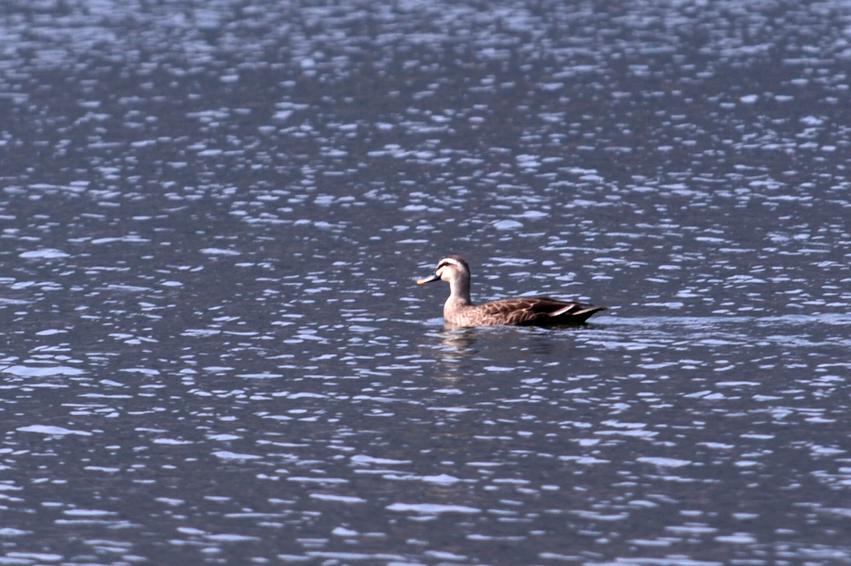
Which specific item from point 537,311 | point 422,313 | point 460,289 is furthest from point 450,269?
point 537,311

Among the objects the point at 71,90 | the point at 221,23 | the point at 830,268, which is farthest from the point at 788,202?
the point at 221,23

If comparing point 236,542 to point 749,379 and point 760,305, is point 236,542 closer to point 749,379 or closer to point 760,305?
point 749,379

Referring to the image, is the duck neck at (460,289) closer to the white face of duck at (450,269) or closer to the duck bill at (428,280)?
the white face of duck at (450,269)

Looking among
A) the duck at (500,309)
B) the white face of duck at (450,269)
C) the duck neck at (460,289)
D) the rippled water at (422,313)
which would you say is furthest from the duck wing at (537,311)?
the white face of duck at (450,269)

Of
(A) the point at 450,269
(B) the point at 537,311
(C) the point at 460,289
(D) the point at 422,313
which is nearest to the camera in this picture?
(B) the point at 537,311

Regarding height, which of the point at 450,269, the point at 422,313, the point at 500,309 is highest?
the point at 450,269

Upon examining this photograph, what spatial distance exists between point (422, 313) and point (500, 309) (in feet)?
7.98

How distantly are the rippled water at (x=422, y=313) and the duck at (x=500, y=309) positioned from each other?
42cm

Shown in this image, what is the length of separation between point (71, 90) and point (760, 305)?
39.6 metres

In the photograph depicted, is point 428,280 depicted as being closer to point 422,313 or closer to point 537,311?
point 422,313

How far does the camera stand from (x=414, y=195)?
43.5 meters

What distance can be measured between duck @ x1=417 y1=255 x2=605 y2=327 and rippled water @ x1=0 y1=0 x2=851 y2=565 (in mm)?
422

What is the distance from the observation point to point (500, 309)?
2933cm

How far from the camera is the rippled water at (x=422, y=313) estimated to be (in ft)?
64.4
